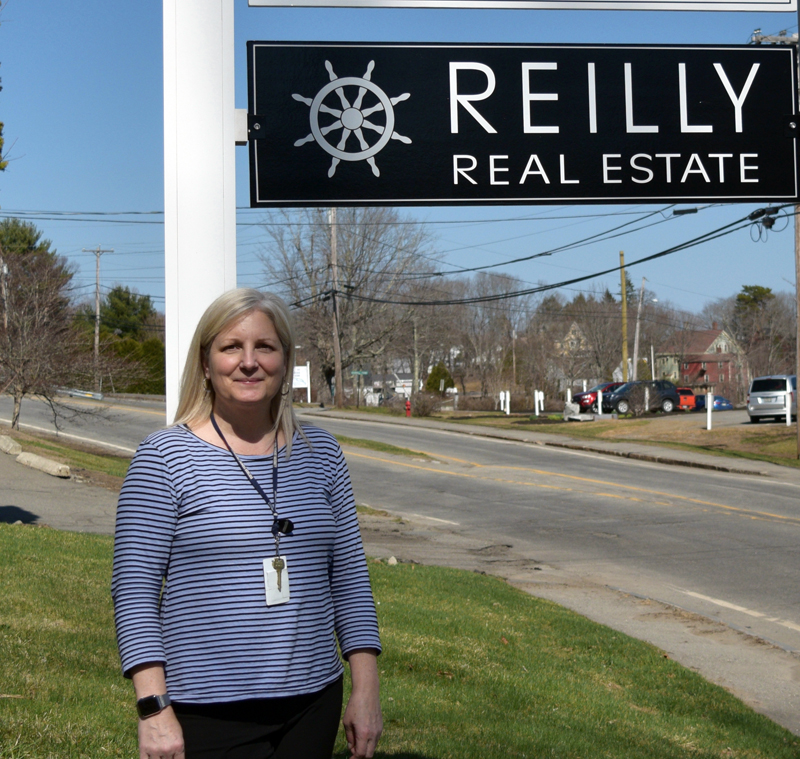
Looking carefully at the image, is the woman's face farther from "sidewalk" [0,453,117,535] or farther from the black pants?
"sidewalk" [0,453,117,535]

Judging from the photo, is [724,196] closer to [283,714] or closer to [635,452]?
[283,714]

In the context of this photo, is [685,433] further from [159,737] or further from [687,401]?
[159,737]

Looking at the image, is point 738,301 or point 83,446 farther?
point 738,301

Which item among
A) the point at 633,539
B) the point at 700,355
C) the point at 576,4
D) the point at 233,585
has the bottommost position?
the point at 633,539

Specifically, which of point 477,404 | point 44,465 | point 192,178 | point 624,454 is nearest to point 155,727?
point 192,178

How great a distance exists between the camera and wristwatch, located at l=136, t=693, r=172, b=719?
2.12 m

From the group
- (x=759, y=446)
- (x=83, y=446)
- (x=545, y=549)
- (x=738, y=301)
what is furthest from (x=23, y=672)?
(x=738, y=301)

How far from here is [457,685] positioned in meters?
5.98

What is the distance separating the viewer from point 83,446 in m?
26.4

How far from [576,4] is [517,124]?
47 cm

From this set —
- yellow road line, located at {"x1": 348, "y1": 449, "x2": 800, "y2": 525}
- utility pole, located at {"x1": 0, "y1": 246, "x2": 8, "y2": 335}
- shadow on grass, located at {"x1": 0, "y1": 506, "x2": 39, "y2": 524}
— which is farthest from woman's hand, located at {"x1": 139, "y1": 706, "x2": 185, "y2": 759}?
utility pole, located at {"x1": 0, "y1": 246, "x2": 8, "y2": 335}

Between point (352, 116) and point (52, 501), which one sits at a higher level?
point (352, 116)

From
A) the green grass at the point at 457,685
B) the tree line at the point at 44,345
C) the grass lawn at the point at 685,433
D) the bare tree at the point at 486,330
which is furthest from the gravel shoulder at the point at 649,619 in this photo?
the bare tree at the point at 486,330

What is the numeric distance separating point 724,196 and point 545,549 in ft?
33.9
